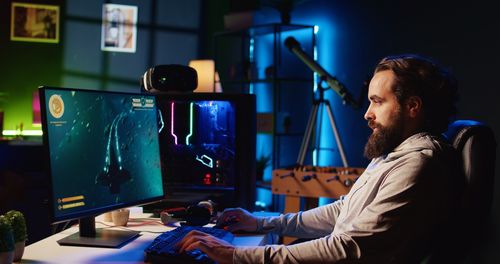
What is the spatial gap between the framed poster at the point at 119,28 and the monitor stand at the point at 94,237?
4062 millimetres

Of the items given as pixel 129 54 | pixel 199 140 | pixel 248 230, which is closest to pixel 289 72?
pixel 129 54

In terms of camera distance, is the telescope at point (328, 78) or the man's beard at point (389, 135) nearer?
the man's beard at point (389, 135)

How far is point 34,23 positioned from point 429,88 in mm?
4868

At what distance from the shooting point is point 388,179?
1.45m

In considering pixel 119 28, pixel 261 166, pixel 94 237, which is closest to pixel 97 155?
pixel 94 237

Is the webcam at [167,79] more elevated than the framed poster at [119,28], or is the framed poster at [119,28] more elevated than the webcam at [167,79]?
the framed poster at [119,28]

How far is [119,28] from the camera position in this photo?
18.4 ft

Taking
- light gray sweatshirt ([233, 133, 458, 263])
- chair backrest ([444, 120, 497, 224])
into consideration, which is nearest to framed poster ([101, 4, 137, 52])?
light gray sweatshirt ([233, 133, 458, 263])

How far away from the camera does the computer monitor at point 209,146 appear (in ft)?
7.32

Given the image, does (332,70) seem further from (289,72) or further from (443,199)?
(443,199)

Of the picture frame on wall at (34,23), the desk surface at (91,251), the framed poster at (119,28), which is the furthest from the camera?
the framed poster at (119,28)

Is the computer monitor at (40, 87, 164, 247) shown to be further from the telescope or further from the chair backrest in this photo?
the telescope

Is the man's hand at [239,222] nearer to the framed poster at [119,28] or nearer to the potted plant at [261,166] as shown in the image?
the potted plant at [261,166]

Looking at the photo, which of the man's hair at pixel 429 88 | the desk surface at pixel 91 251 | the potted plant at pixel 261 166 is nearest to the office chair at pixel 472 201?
the man's hair at pixel 429 88
